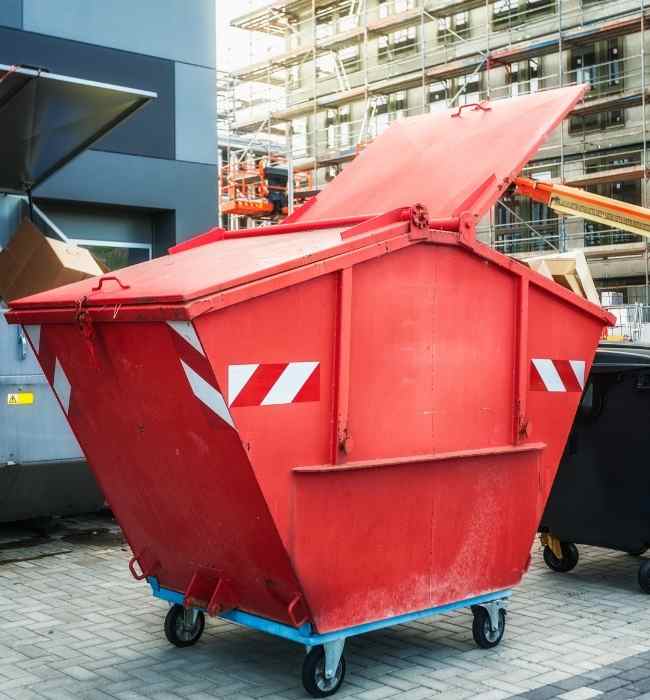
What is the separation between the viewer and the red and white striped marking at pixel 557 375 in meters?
5.19

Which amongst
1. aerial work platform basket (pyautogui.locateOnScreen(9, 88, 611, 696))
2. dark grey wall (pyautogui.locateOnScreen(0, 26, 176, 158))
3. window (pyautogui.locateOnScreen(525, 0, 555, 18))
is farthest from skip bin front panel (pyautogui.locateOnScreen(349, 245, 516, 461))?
window (pyautogui.locateOnScreen(525, 0, 555, 18))

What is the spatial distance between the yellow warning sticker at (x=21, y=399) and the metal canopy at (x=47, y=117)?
2144 mm

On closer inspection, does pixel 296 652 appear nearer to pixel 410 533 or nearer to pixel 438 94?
pixel 410 533

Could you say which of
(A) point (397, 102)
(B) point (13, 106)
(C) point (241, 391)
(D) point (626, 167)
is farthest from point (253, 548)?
(A) point (397, 102)

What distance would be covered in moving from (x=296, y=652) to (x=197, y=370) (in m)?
1.76

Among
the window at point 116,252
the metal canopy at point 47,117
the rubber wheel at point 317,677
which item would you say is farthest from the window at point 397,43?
the rubber wheel at point 317,677

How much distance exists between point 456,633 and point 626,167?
78.4ft

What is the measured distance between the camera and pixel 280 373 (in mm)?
4215

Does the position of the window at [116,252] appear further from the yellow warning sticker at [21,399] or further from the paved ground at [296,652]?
the paved ground at [296,652]

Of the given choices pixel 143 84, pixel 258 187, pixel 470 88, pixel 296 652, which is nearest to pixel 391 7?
pixel 470 88

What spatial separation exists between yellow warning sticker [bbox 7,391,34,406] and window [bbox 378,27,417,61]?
2918 cm

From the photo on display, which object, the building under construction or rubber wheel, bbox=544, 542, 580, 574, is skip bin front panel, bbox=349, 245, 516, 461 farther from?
the building under construction

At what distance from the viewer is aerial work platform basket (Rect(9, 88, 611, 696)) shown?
4.19 m

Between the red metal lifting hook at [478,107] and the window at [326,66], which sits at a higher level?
the window at [326,66]
